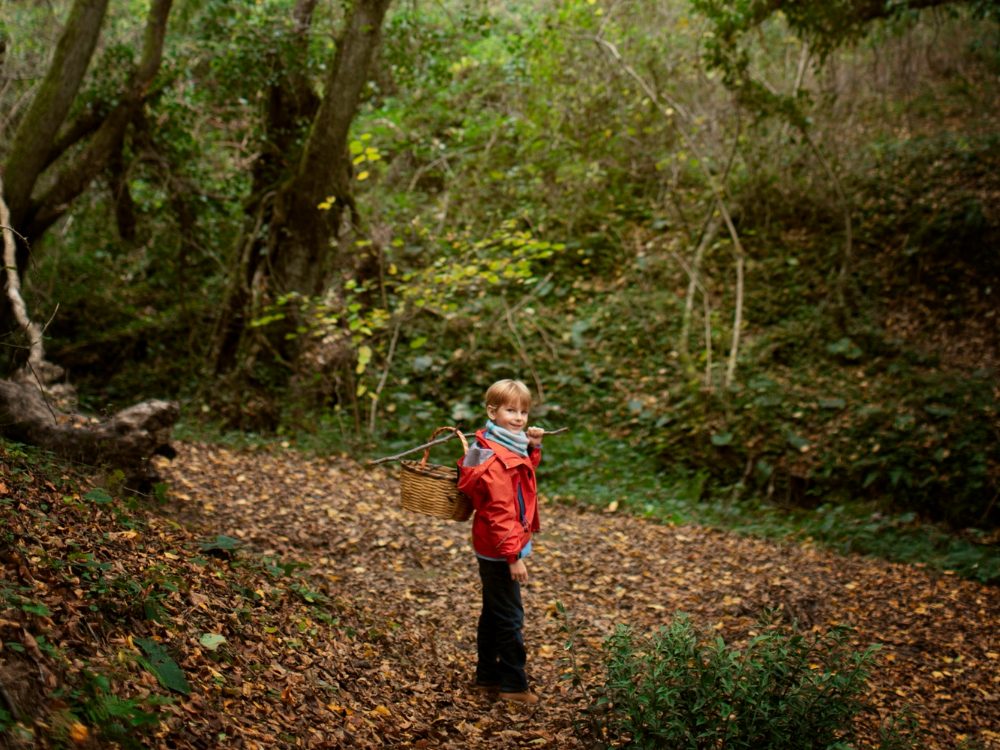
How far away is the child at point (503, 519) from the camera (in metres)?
3.84

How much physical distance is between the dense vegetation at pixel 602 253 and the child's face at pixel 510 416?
422 centimetres

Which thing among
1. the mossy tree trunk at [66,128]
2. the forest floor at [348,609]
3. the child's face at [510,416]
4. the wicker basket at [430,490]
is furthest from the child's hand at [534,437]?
the mossy tree trunk at [66,128]

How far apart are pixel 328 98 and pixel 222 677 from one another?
22.1ft

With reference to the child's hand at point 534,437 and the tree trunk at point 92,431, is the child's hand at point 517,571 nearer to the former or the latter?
the child's hand at point 534,437

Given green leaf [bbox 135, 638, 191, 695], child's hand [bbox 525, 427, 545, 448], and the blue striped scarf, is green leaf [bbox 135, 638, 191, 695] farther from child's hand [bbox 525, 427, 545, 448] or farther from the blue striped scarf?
child's hand [bbox 525, 427, 545, 448]

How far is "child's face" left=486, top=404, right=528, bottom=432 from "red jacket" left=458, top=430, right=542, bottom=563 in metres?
0.11

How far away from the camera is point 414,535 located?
6.40 metres

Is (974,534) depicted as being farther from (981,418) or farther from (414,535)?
(414,535)

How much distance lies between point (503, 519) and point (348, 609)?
1259 mm

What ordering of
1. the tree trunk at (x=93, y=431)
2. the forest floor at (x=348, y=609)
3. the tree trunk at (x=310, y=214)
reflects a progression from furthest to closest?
1. the tree trunk at (x=310, y=214)
2. the tree trunk at (x=93, y=431)
3. the forest floor at (x=348, y=609)

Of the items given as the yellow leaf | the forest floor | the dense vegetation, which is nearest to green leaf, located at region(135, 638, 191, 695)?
the forest floor

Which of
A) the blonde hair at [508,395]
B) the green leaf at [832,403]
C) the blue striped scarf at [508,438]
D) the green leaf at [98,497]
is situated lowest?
the green leaf at [98,497]

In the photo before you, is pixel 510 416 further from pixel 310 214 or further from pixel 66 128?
pixel 66 128

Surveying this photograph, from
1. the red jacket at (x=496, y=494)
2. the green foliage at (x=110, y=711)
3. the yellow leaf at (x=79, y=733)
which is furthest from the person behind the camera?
the red jacket at (x=496, y=494)
